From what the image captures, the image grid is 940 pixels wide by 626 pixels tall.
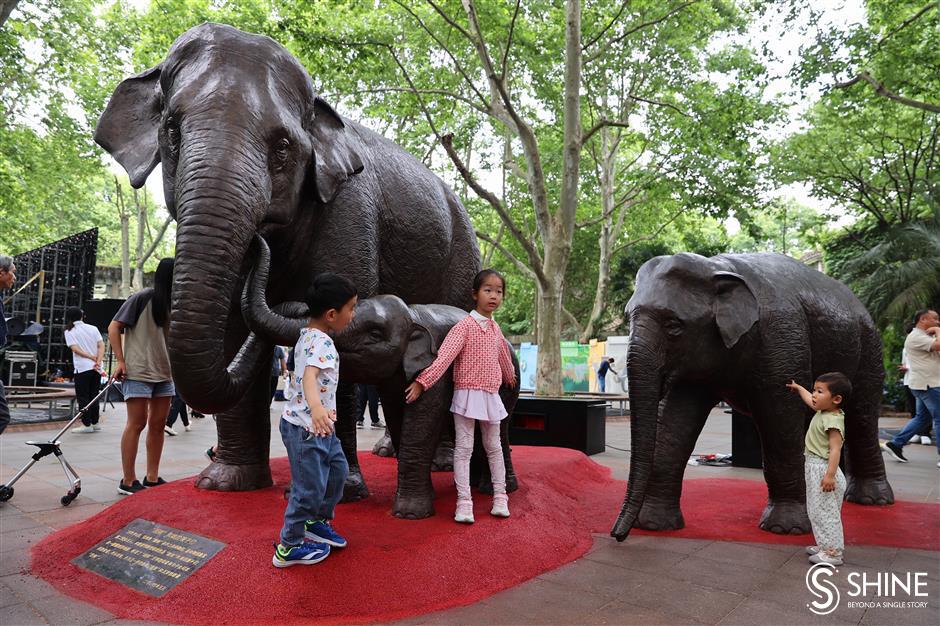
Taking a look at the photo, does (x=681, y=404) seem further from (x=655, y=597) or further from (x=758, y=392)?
(x=655, y=597)

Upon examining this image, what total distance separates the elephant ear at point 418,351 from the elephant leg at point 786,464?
2280mm

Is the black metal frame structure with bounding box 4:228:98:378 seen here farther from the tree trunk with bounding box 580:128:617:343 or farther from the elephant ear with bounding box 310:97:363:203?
the elephant ear with bounding box 310:97:363:203

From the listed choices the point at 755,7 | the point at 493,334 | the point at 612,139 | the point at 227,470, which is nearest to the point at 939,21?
the point at 755,7

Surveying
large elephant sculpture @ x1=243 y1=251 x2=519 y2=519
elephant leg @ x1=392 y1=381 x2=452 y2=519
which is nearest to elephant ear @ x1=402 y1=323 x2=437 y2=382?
large elephant sculpture @ x1=243 y1=251 x2=519 y2=519

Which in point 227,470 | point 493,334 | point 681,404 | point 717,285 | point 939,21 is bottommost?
point 227,470

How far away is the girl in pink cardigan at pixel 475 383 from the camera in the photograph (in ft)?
12.6

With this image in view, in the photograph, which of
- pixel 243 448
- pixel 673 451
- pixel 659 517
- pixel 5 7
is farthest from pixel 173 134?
pixel 5 7

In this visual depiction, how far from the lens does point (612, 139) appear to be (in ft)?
69.7

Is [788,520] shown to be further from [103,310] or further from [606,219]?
[606,219]

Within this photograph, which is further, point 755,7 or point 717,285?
point 755,7

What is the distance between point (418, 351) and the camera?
12.7 feet

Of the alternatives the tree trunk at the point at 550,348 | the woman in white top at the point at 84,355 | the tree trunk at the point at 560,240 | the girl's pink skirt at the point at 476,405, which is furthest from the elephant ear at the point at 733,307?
the woman in white top at the point at 84,355

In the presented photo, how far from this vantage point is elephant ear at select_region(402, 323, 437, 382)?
3822mm

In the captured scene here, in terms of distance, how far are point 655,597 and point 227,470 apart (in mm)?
2942
